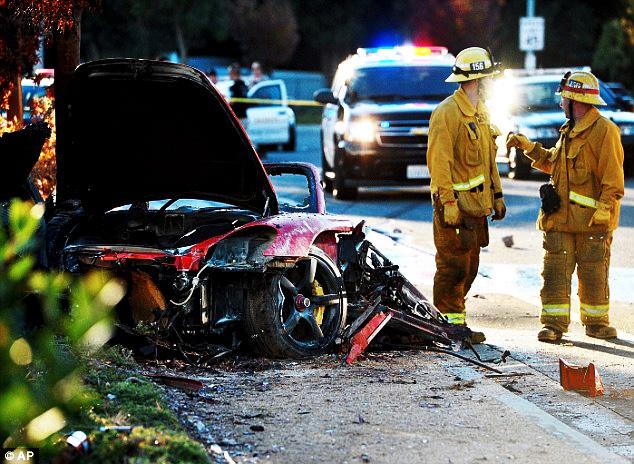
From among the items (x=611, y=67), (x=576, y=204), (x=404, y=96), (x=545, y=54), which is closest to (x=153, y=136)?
(x=576, y=204)

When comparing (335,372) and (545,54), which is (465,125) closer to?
(335,372)

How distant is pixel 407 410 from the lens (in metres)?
5.78

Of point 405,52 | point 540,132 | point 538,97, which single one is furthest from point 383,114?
point 538,97

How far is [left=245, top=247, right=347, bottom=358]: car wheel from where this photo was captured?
21.9ft

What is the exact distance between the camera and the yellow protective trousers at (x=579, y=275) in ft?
27.7

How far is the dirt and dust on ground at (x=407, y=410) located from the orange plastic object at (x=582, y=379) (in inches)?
2.2

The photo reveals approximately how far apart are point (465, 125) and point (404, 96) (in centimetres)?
1009

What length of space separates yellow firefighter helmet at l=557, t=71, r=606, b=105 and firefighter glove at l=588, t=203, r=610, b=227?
28.7 inches

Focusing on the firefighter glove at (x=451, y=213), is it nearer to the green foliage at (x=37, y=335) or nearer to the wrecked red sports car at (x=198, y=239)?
the wrecked red sports car at (x=198, y=239)

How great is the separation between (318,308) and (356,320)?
0.23 metres

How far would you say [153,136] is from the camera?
282 inches

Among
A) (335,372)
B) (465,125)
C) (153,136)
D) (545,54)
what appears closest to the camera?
(335,372)

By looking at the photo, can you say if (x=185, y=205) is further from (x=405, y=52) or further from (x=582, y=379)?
(x=405, y=52)

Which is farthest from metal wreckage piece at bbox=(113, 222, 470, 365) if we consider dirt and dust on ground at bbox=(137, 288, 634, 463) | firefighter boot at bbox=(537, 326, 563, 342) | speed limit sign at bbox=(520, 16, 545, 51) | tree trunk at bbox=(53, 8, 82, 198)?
speed limit sign at bbox=(520, 16, 545, 51)
